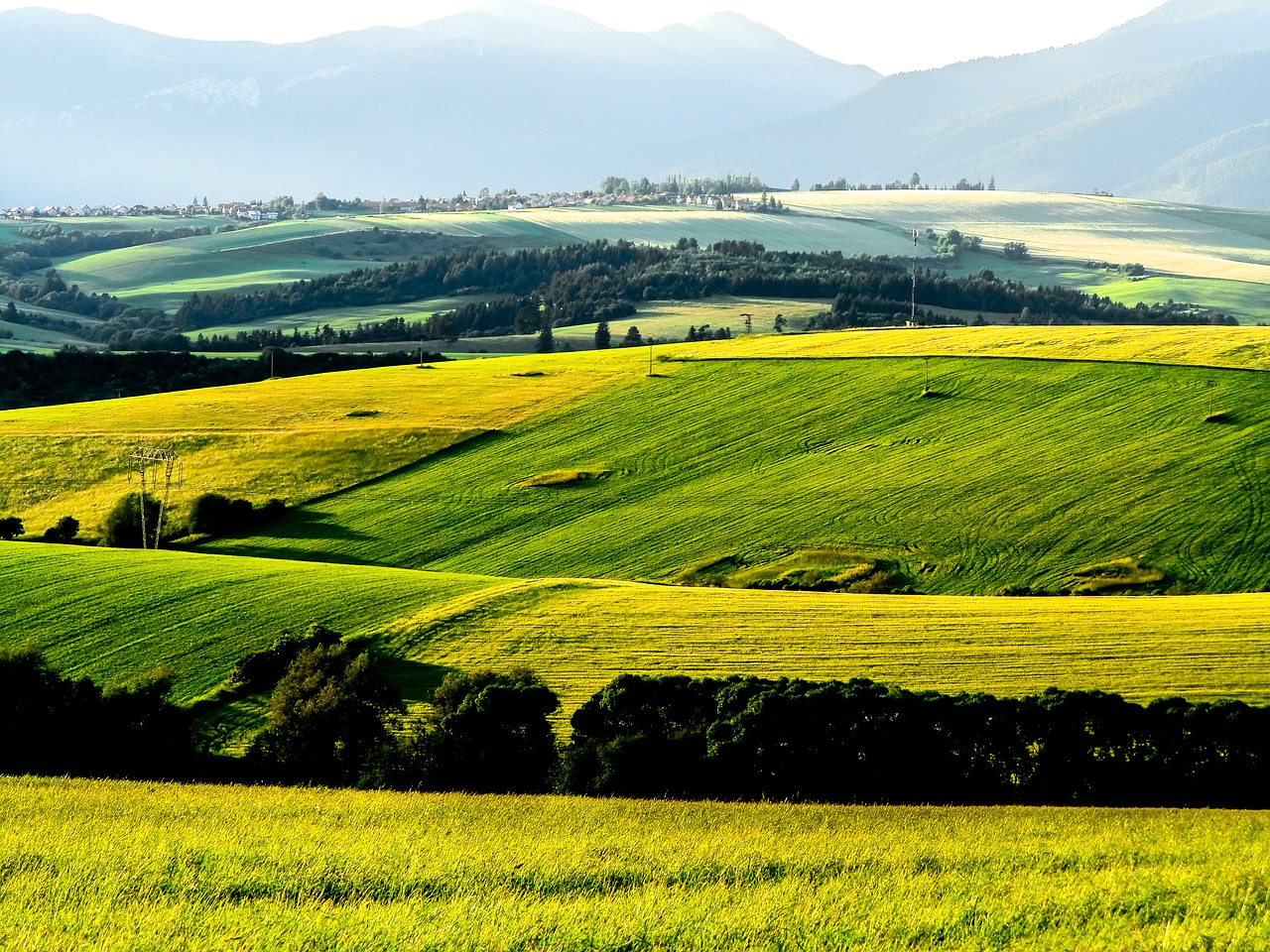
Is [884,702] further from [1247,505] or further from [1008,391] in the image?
[1008,391]

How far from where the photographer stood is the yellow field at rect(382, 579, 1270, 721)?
138 ft

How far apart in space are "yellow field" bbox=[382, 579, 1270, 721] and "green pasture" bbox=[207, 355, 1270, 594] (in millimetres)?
11818

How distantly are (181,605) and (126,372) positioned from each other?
296 feet

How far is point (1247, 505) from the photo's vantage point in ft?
237

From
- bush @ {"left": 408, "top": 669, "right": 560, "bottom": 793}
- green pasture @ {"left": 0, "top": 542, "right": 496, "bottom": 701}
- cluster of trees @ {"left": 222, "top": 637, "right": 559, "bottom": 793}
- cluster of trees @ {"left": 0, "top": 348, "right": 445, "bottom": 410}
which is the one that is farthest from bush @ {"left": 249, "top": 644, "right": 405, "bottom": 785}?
cluster of trees @ {"left": 0, "top": 348, "right": 445, "bottom": 410}

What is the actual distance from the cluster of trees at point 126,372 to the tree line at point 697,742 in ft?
317

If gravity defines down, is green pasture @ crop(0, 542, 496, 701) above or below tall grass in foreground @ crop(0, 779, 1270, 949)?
below

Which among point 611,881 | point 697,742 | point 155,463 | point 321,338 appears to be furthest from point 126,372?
point 611,881

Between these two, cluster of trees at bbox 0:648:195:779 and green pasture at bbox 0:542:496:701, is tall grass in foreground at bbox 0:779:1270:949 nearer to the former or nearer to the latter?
cluster of trees at bbox 0:648:195:779

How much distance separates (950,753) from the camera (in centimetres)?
3409

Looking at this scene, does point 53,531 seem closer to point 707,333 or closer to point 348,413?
point 348,413

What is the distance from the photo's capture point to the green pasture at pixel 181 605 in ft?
161

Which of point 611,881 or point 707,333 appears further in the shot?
point 707,333

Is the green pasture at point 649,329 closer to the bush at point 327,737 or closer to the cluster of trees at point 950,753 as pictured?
the bush at point 327,737
